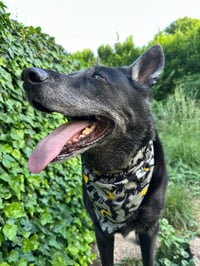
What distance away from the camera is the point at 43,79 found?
5.35 ft

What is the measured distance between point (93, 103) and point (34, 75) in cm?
40

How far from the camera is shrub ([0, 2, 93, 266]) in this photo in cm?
195

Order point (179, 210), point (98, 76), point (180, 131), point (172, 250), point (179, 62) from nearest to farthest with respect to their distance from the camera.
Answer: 1. point (98, 76)
2. point (172, 250)
3. point (179, 210)
4. point (180, 131)
5. point (179, 62)

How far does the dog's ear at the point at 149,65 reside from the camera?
2270mm

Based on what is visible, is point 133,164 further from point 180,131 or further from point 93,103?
point 180,131

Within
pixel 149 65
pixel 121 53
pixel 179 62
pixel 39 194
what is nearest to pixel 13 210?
pixel 39 194

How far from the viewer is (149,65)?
2.30m

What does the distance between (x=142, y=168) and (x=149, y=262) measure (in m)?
0.80

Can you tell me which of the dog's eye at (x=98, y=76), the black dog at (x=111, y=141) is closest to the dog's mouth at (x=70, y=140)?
the black dog at (x=111, y=141)

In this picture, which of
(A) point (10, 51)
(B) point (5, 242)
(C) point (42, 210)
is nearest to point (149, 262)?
(C) point (42, 210)

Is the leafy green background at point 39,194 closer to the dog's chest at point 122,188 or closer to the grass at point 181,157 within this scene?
the grass at point 181,157

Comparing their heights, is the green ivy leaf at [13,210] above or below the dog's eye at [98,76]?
below

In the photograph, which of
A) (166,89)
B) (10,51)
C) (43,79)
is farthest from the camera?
(166,89)

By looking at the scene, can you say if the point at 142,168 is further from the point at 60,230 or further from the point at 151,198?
the point at 60,230
